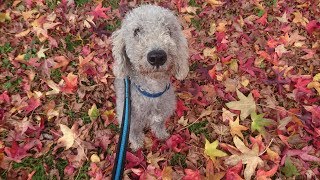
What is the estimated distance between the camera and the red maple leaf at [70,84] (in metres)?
4.31

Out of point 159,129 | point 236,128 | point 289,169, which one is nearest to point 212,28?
point 236,128

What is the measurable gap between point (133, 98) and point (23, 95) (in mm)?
1920

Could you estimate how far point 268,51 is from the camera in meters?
4.80

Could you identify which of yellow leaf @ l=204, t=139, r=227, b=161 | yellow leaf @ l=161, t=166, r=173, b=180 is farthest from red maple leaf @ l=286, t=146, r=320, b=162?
yellow leaf @ l=161, t=166, r=173, b=180

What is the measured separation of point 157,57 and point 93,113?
180 cm

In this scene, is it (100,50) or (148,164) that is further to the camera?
(100,50)

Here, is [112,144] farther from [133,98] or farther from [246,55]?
[246,55]

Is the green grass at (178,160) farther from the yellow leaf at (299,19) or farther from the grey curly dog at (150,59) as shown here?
the yellow leaf at (299,19)

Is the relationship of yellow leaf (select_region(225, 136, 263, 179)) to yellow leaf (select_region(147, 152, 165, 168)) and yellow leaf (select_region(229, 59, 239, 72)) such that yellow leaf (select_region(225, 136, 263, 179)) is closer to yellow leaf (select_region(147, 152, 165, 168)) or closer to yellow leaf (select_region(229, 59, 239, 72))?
yellow leaf (select_region(147, 152, 165, 168))

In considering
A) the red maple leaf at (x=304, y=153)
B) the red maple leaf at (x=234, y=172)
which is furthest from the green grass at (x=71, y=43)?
the red maple leaf at (x=304, y=153)

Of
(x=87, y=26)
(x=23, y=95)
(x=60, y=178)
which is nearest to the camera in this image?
(x=60, y=178)

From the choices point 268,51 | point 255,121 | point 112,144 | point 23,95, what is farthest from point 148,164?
point 268,51

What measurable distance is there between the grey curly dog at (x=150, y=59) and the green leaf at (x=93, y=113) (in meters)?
0.61

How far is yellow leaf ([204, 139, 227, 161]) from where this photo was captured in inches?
141
